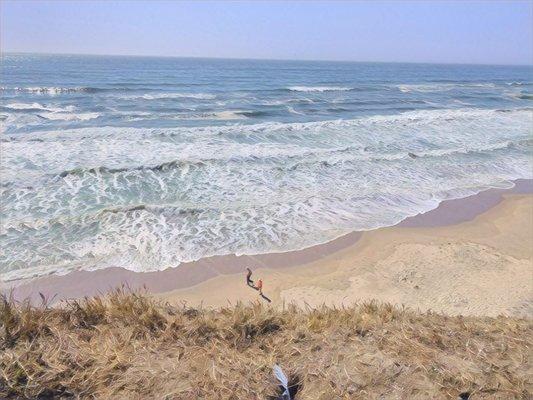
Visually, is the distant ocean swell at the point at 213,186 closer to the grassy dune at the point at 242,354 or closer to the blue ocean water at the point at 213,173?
the blue ocean water at the point at 213,173

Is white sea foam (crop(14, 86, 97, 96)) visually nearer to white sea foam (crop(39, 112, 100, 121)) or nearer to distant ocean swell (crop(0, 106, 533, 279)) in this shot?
white sea foam (crop(39, 112, 100, 121))

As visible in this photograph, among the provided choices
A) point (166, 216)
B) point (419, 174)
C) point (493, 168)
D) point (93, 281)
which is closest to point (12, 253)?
point (93, 281)

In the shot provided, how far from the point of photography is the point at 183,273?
29.7 ft

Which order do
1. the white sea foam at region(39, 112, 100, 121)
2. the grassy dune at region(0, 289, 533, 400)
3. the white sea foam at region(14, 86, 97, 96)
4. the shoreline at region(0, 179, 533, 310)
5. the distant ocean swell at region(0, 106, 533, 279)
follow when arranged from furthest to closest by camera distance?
the white sea foam at region(14, 86, 97, 96) → the white sea foam at region(39, 112, 100, 121) → the distant ocean swell at region(0, 106, 533, 279) → the shoreline at region(0, 179, 533, 310) → the grassy dune at region(0, 289, 533, 400)

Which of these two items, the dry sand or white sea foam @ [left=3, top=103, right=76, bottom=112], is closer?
the dry sand

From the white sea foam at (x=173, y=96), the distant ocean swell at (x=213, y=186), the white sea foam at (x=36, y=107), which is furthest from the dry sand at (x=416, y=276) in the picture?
the white sea foam at (x=173, y=96)

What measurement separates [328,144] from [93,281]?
13.8 meters

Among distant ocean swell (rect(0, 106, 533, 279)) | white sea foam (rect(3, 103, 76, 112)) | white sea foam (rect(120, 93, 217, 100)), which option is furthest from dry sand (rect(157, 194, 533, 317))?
white sea foam (rect(120, 93, 217, 100))

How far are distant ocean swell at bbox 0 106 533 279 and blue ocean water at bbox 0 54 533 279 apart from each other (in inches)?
2.0

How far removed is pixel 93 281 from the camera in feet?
28.2

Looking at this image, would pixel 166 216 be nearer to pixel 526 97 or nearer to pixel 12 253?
pixel 12 253

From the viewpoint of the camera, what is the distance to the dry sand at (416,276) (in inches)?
328

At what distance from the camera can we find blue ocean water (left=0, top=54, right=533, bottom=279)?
398 inches

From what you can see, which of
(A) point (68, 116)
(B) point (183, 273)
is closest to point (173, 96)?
(A) point (68, 116)
